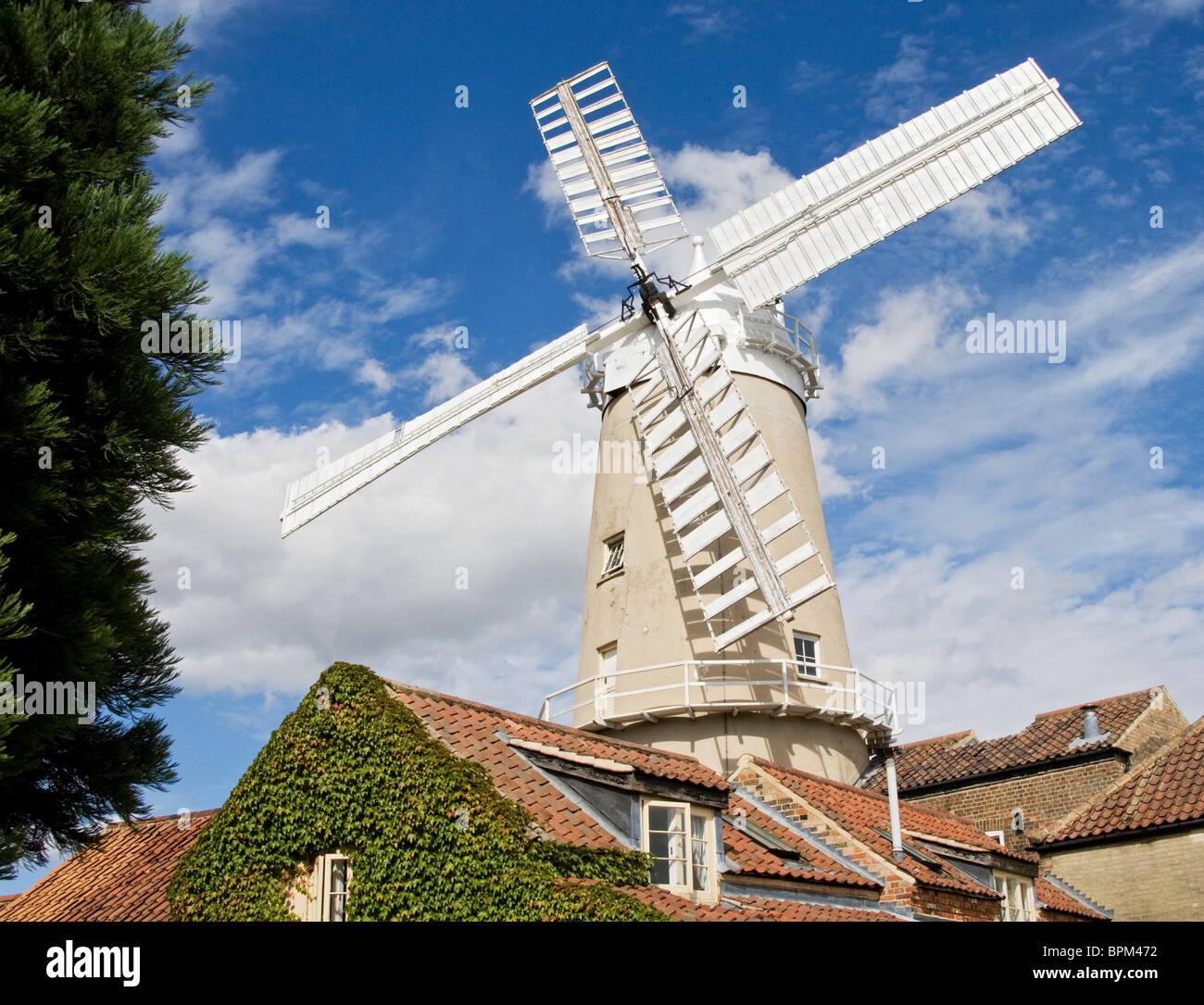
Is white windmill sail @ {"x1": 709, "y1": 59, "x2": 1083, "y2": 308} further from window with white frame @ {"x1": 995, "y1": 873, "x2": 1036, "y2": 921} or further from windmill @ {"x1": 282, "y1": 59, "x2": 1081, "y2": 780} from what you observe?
window with white frame @ {"x1": 995, "y1": 873, "x2": 1036, "y2": 921}

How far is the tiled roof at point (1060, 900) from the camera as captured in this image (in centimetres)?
2111

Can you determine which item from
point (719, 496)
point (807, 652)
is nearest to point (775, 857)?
point (807, 652)

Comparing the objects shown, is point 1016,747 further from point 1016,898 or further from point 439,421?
point 439,421

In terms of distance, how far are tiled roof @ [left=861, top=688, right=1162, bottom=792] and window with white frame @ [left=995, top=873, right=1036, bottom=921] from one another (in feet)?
15.5

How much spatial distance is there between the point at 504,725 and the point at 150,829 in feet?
30.0

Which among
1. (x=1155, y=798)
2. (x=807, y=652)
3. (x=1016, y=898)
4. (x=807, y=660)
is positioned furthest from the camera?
(x=1155, y=798)

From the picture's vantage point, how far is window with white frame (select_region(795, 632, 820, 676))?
21219 mm

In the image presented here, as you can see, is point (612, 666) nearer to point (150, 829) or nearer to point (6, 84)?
point (150, 829)

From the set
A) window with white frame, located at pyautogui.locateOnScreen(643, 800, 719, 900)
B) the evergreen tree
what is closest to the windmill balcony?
window with white frame, located at pyautogui.locateOnScreen(643, 800, 719, 900)

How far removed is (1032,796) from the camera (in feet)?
86.7

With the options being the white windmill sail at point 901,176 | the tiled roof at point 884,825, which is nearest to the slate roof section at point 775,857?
the tiled roof at point 884,825

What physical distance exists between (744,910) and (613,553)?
33.0 feet
